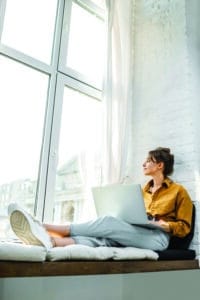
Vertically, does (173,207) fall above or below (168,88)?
below

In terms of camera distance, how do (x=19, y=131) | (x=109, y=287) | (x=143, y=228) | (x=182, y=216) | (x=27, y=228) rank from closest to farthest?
1. (x=27, y=228)
2. (x=109, y=287)
3. (x=143, y=228)
4. (x=182, y=216)
5. (x=19, y=131)

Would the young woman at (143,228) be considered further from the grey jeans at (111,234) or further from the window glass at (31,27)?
the window glass at (31,27)

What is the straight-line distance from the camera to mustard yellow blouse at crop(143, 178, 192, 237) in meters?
2.15

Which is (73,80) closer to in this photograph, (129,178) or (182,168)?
(129,178)

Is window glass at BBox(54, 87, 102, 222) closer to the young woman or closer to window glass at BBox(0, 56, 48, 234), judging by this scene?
window glass at BBox(0, 56, 48, 234)

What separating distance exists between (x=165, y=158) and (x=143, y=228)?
0.72 metres

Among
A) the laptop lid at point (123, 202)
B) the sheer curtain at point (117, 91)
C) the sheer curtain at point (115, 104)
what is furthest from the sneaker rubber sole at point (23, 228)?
the sheer curtain at point (117, 91)

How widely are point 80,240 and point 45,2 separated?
2026 mm

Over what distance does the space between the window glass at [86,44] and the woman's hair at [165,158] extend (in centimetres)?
89

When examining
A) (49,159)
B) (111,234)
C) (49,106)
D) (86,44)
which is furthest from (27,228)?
(86,44)

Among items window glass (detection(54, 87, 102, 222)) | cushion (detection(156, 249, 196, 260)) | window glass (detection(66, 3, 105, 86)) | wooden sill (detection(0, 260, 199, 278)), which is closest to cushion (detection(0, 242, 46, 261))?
wooden sill (detection(0, 260, 199, 278))

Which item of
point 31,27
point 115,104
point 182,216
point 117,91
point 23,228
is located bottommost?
point 23,228

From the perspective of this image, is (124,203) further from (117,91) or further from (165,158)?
(117,91)

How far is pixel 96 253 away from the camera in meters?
1.56
